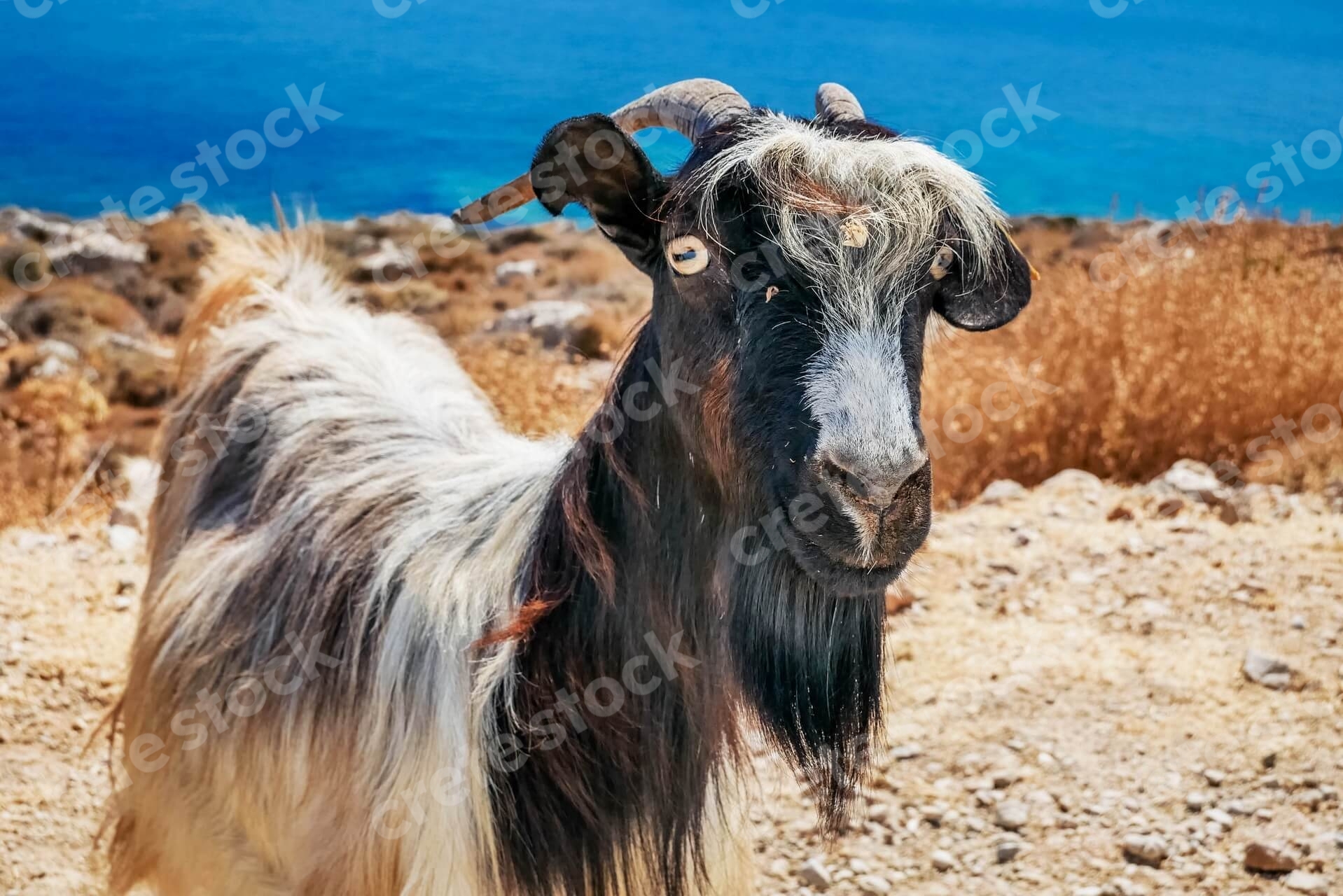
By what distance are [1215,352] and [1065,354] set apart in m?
0.89

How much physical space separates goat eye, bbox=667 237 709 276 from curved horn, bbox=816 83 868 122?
510mm

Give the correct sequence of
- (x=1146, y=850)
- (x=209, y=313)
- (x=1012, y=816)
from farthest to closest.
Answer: (x=209, y=313) < (x=1012, y=816) < (x=1146, y=850)

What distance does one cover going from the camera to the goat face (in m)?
2.17

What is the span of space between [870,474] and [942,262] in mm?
653

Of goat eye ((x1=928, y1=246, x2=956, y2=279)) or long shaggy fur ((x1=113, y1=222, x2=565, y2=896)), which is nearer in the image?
goat eye ((x1=928, y1=246, x2=956, y2=279))

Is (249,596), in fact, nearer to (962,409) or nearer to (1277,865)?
(1277,865)

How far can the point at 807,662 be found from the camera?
248 cm

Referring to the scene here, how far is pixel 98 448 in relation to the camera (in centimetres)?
1004

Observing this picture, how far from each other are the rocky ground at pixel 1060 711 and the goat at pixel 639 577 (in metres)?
0.51

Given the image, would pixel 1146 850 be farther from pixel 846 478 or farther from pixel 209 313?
pixel 209 313
